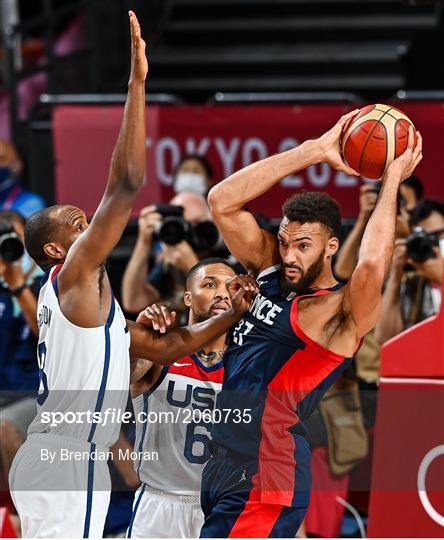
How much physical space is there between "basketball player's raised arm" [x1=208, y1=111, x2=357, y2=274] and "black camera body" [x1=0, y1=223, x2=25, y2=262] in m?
1.99

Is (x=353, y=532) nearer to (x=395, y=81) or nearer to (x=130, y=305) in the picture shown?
(x=130, y=305)

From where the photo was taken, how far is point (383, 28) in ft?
35.8

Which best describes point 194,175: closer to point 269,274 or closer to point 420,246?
point 420,246

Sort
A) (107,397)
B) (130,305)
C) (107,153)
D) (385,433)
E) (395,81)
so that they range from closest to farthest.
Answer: (107,397), (385,433), (130,305), (107,153), (395,81)

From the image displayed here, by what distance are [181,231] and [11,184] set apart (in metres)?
2.07

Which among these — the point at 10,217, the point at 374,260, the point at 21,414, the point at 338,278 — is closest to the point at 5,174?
A: the point at 10,217

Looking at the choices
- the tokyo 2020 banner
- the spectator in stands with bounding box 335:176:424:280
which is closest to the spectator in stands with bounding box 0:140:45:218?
the tokyo 2020 banner

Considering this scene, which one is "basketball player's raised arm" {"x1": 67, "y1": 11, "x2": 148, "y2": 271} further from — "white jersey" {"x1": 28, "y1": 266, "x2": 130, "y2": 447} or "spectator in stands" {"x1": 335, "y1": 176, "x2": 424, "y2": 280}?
"spectator in stands" {"x1": 335, "y1": 176, "x2": 424, "y2": 280}

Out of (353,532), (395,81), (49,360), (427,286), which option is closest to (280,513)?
(49,360)

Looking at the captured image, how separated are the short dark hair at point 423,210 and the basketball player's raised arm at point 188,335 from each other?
2514mm

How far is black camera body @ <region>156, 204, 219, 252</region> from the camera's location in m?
7.31

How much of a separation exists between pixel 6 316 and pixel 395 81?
14.6 feet

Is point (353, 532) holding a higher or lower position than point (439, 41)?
lower

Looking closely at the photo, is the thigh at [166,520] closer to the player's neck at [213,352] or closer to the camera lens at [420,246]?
the player's neck at [213,352]
